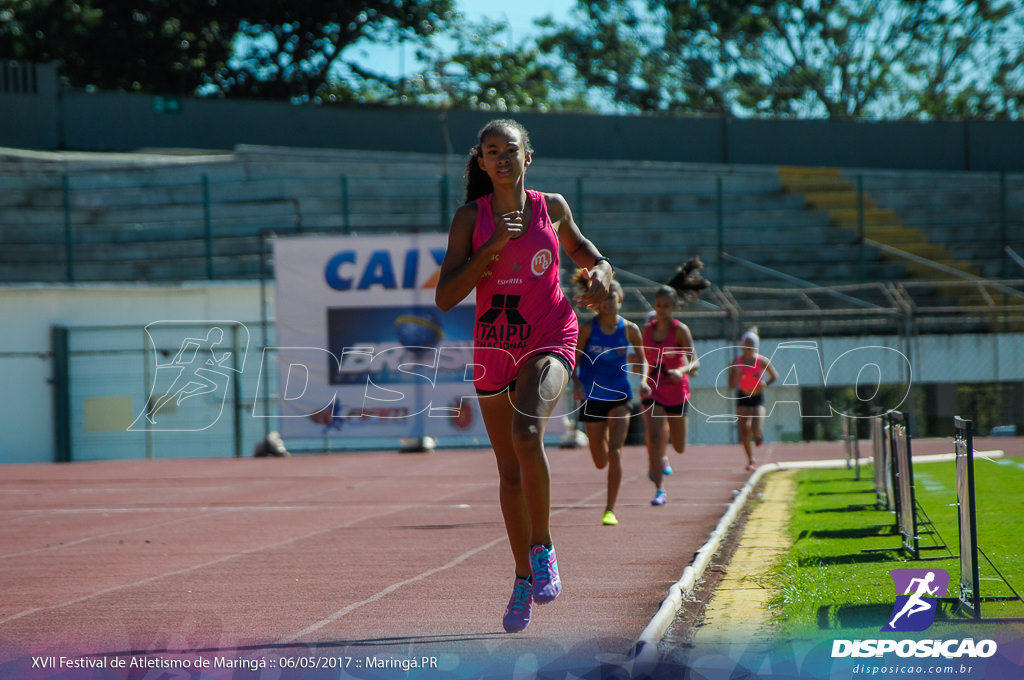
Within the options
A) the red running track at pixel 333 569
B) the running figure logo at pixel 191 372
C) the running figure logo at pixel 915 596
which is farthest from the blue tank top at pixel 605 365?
the running figure logo at pixel 191 372

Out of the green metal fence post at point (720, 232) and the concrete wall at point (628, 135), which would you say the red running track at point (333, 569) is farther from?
the concrete wall at point (628, 135)

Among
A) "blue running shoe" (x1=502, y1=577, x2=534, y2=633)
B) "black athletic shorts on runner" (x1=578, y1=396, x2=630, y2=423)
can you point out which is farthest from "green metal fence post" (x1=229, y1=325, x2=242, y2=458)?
"blue running shoe" (x1=502, y1=577, x2=534, y2=633)

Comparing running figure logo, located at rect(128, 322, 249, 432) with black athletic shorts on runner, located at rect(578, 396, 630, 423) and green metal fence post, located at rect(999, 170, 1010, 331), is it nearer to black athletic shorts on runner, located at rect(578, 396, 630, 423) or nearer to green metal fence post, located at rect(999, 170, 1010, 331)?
black athletic shorts on runner, located at rect(578, 396, 630, 423)

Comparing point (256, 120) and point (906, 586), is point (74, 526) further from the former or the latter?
point (256, 120)

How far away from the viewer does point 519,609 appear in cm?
517

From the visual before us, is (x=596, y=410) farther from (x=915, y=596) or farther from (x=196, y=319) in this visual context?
(x=196, y=319)

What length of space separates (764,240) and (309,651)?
24754 mm

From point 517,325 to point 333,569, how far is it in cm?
299

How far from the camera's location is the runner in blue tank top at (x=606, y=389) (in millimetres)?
9766

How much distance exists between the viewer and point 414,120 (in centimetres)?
3462

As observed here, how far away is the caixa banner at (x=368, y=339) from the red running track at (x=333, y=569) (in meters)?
5.62

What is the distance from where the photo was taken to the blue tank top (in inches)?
385

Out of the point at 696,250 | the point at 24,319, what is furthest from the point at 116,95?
the point at 696,250

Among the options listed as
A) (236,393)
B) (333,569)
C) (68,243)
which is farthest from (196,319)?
(333,569)
